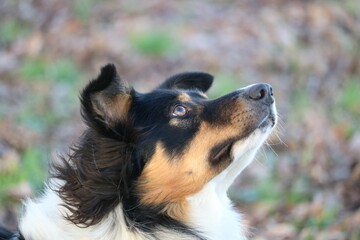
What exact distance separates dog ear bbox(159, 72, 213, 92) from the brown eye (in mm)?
458

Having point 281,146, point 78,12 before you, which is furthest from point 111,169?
point 78,12

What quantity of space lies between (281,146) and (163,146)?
3658 mm

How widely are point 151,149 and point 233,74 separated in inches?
215

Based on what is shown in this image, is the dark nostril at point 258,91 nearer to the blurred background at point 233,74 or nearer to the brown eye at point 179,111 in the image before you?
the brown eye at point 179,111

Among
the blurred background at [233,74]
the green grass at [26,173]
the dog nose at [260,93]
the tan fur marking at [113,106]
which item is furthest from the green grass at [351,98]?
the tan fur marking at [113,106]

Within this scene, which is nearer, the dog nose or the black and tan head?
the black and tan head

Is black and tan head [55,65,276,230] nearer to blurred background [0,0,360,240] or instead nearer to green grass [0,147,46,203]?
blurred background [0,0,360,240]

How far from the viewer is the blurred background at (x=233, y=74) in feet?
20.0

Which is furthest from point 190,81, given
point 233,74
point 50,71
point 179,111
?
point 50,71

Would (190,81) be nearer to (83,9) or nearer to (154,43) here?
(154,43)

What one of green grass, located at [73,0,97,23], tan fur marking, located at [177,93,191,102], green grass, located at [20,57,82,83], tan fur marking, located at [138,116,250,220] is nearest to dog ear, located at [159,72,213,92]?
tan fur marking, located at [177,93,191,102]

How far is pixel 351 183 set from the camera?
20.8 ft

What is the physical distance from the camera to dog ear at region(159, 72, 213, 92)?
4360 millimetres

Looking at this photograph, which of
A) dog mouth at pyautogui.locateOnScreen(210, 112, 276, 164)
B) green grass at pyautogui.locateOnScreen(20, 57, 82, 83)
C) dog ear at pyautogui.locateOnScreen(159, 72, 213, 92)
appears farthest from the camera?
green grass at pyautogui.locateOnScreen(20, 57, 82, 83)
